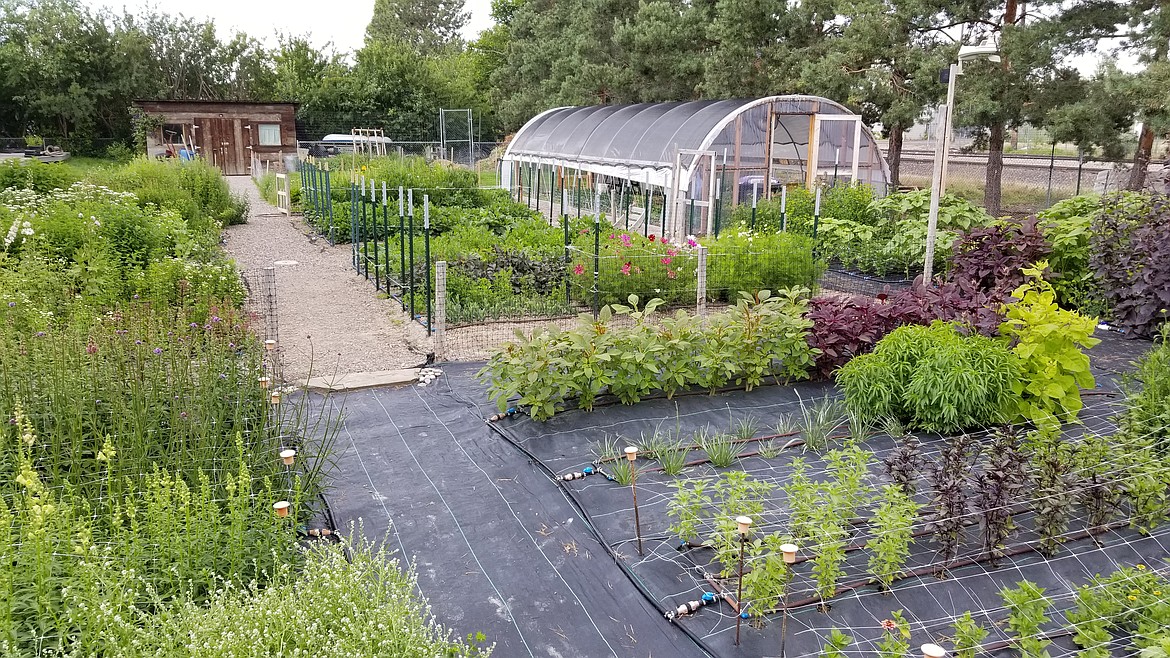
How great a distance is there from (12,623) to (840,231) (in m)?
10.1

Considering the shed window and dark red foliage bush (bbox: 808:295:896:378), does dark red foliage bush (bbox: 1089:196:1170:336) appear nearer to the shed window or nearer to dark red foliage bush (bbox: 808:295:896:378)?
dark red foliage bush (bbox: 808:295:896:378)

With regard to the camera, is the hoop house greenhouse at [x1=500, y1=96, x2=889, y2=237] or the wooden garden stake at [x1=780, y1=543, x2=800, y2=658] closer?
the wooden garden stake at [x1=780, y1=543, x2=800, y2=658]

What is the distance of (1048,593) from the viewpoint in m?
3.49

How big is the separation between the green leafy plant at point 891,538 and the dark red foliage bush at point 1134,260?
4939 mm

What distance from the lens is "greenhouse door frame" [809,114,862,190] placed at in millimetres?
14227

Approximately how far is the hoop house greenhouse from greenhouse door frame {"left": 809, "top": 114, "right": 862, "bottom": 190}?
0.06 ft

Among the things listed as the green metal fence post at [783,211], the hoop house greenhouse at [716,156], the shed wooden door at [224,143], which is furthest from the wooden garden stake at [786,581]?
the shed wooden door at [224,143]

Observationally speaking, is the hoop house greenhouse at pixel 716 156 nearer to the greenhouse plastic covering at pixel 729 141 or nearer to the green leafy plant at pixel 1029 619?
the greenhouse plastic covering at pixel 729 141

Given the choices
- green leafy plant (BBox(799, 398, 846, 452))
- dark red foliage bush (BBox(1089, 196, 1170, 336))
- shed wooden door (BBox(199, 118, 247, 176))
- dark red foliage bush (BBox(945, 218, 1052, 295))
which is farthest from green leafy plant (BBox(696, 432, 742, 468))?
shed wooden door (BBox(199, 118, 247, 176))

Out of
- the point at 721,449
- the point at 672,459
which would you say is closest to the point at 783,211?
the point at 721,449

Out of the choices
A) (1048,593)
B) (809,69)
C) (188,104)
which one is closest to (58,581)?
Answer: (1048,593)

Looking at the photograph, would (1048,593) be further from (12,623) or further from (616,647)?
(12,623)

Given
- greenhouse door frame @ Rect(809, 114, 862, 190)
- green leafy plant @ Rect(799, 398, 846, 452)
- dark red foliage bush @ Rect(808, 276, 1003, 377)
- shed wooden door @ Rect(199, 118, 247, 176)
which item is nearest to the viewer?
green leafy plant @ Rect(799, 398, 846, 452)

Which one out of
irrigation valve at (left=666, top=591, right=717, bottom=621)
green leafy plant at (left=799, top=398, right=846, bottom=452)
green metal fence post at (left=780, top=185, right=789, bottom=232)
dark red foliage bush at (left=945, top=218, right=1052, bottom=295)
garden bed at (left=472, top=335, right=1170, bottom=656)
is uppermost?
green metal fence post at (left=780, top=185, right=789, bottom=232)
